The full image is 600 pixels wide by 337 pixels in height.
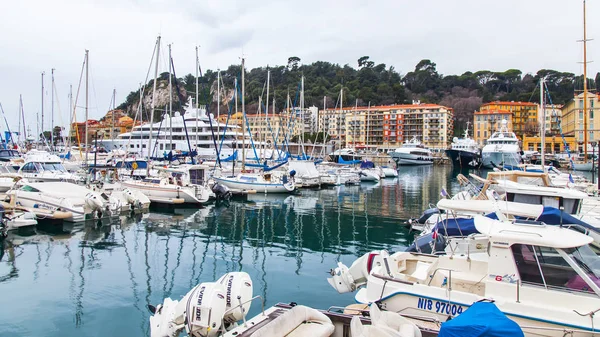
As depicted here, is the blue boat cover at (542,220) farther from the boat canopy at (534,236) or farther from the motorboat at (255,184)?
the motorboat at (255,184)

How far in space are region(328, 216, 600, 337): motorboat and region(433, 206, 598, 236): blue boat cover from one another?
2.82 m

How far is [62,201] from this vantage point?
19.0m

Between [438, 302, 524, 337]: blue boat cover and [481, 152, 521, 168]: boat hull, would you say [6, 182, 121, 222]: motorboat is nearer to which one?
[438, 302, 524, 337]: blue boat cover

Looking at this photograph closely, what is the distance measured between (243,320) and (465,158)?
71131 millimetres

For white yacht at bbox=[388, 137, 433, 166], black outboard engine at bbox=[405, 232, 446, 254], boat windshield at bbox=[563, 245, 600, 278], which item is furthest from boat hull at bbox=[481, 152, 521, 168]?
boat windshield at bbox=[563, 245, 600, 278]

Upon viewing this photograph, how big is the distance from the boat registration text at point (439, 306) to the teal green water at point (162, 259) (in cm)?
309

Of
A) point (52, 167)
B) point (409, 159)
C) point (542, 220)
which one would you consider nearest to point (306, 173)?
point (52, 167)

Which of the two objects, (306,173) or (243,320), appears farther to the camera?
(306,173)

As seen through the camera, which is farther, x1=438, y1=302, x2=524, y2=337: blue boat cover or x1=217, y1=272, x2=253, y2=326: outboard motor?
x1=217, y1=272, x2=253, y2=326: outboard motor

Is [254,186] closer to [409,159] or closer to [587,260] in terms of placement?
[587,260]

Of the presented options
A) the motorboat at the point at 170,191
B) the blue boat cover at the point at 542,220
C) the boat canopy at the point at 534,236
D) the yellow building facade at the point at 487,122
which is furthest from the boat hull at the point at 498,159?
the boat canopy at the point at 534,236

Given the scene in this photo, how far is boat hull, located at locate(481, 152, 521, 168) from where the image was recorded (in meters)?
60.8

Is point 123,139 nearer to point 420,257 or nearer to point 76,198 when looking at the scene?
point 76,198

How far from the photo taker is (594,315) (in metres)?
6.28
